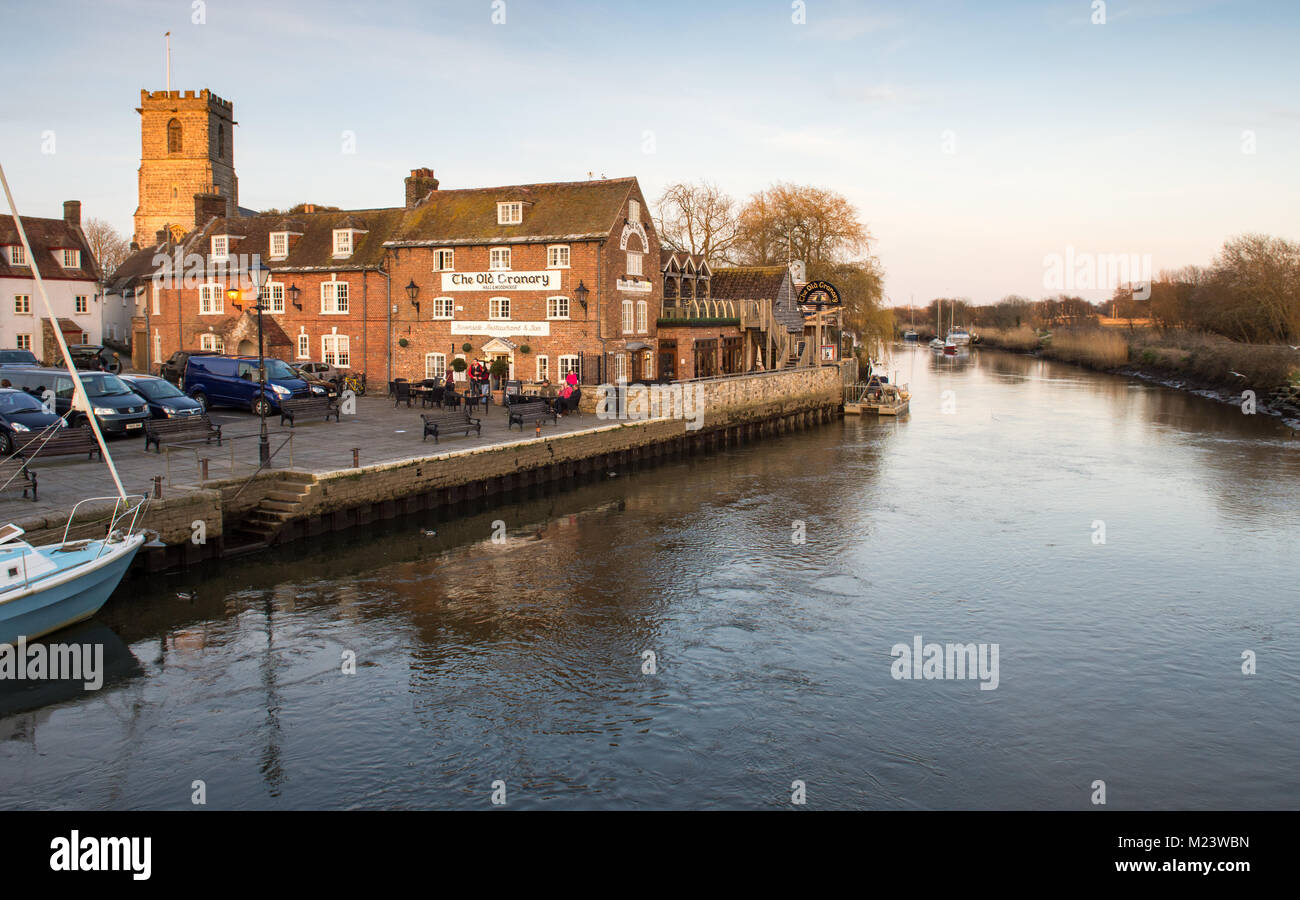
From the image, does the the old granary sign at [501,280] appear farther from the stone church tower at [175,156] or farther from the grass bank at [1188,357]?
the stone church tower at [175,156]

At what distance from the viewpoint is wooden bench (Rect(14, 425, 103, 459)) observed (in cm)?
1914

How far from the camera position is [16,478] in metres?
18.2

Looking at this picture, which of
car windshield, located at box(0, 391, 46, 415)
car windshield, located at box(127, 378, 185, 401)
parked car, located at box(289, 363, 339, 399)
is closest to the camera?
car windshield, located at box(0, 391, 46, 415)

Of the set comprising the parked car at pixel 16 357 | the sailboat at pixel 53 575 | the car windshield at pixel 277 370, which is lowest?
the sailboat at pixel 53 575

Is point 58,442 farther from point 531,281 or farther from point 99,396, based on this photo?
point 531,281

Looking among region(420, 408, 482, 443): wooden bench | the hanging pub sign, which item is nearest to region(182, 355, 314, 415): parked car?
region(420, 408, 482, 443): wooden bench

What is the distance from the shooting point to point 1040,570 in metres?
19.7

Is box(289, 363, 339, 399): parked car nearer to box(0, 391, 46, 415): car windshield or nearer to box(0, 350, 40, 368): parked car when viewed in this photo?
box(0, 391, 46, 415): car windshield

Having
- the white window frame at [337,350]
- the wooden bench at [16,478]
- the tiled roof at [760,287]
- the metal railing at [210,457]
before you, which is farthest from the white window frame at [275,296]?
the wooden bench at [16,478]

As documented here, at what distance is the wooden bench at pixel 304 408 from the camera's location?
27.2 m

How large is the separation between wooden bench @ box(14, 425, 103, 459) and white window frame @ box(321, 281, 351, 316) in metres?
21.5

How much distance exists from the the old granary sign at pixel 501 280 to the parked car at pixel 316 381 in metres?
6.41
